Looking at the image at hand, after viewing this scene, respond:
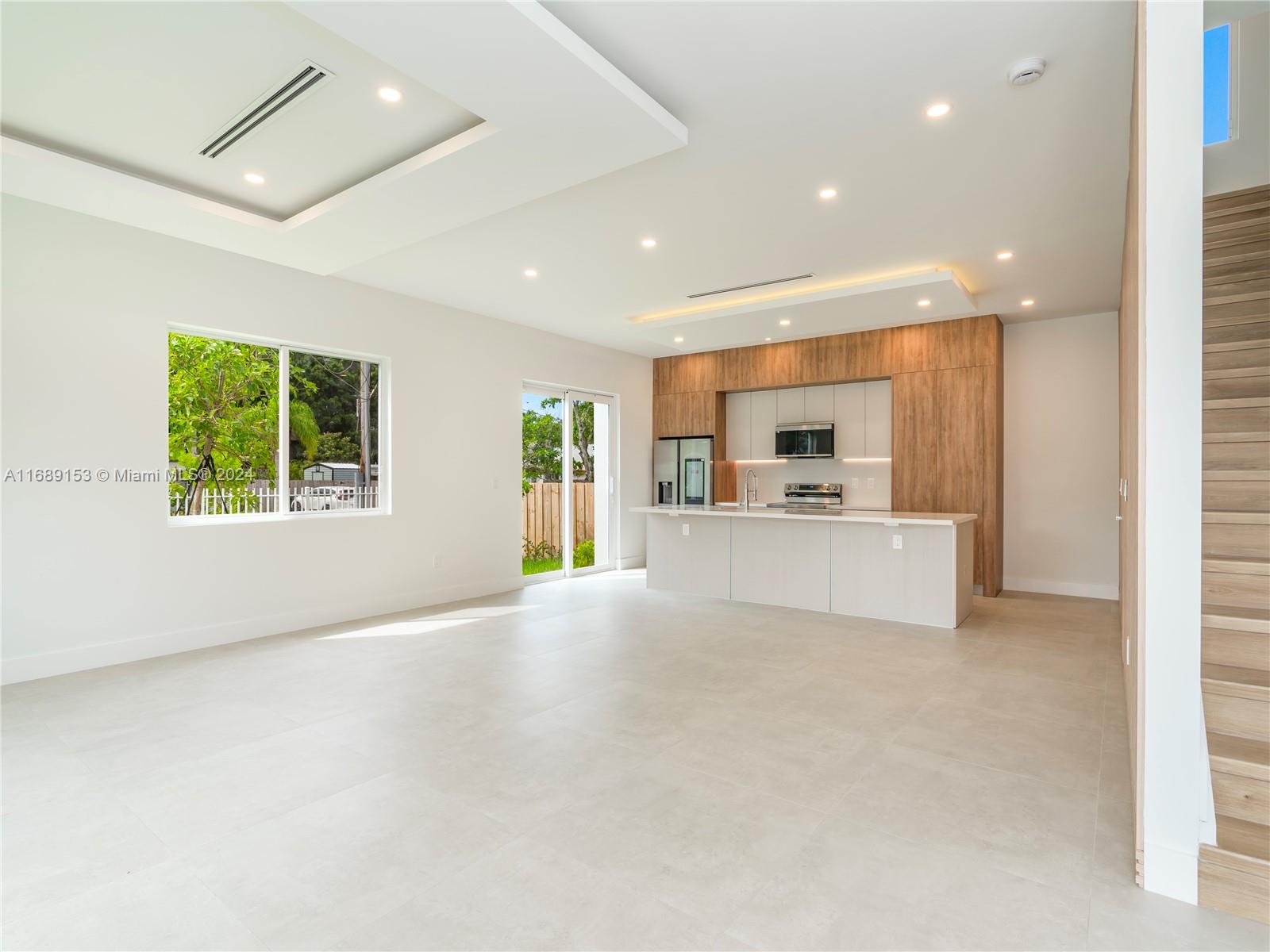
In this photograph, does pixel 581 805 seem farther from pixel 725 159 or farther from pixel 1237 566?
pixel 725 159

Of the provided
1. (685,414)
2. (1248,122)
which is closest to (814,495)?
(685,414)

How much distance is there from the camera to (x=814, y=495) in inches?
317

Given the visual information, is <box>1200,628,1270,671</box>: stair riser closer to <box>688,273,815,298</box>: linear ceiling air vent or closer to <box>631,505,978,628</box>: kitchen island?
<box>631,505,978,628</box>: kitchen island

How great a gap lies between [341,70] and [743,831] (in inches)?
137

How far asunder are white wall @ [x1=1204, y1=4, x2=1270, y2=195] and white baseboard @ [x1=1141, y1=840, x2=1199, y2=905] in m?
4.39

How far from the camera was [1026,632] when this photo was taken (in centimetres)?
511

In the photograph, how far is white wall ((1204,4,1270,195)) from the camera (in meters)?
3.99

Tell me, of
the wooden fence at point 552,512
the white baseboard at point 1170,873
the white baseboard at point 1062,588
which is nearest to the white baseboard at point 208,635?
the wooden fence at point 552,512

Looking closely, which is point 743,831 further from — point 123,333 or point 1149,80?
point 123,333

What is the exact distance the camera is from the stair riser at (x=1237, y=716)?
2.07m

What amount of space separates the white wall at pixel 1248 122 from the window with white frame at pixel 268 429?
6.64m

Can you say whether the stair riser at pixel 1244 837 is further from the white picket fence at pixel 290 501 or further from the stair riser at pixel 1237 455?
the white picket fence at pixel 290 501

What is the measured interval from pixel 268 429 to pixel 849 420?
6.23 metres

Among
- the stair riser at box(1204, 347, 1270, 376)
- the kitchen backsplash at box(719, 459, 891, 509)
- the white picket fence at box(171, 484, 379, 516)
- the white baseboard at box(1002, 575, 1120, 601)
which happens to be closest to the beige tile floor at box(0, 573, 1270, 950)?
the white picket fence at box(171, 484, 379, 516)
